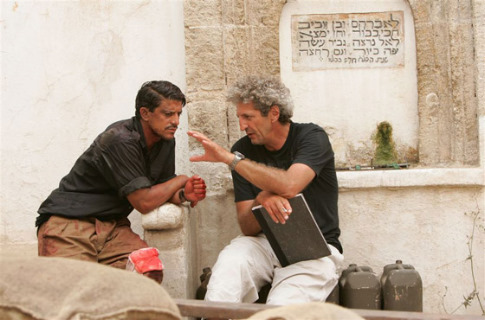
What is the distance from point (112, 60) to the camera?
15.1 ft

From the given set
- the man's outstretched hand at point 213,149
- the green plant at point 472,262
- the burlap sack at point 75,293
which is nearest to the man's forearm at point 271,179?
the man's outstretched hand at point 213,149

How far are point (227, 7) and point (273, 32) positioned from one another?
1.26 ft

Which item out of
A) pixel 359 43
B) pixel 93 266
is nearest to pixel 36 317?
A: pixel 93 266

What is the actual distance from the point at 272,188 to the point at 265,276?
0.60 meters

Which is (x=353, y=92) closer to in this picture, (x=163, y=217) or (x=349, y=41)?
(x=349, y=41)

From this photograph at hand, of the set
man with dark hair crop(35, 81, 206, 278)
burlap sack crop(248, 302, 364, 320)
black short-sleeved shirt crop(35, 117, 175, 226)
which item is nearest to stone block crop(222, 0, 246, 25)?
man with dark hair crop(35, 81, 206, 278)

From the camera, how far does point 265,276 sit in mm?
3607

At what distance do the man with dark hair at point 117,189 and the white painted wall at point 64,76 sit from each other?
0.94m

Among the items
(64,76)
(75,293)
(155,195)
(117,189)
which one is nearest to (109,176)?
(117,189)

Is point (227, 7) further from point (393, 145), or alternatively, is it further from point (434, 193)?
point (434, 193)

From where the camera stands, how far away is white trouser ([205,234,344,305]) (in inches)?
132

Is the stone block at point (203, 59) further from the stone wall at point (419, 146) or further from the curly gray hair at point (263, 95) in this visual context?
the curly gray hair at point (263, 95)

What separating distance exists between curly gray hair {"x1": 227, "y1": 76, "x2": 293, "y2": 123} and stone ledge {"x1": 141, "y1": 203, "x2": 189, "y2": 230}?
80 cm

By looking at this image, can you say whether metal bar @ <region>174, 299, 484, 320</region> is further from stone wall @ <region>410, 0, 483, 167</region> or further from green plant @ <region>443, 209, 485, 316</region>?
stone wall @ <region>410, 0, 483, 167</region>
